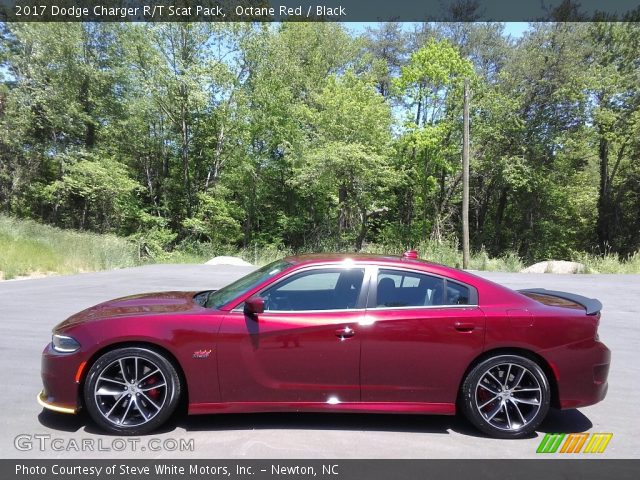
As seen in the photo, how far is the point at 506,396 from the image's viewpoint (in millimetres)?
4008

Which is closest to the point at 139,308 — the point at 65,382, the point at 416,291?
the point at 65,382

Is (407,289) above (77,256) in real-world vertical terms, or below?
above

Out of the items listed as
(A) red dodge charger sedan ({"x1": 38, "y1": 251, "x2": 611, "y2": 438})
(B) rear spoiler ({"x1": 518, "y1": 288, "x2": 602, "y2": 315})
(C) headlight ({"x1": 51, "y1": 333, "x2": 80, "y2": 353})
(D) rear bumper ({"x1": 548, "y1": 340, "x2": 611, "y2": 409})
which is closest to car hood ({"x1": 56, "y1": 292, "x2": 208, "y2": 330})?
(A) red dodge charger sedan ({"x1": 38, "y1": 251, "x2": 611, "y2": 438})

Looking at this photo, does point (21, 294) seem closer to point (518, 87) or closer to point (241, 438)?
point (241, 438)

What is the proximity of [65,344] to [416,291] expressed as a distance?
9.53ft

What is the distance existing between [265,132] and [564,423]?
32.3 meters

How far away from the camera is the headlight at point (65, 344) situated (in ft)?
12.4

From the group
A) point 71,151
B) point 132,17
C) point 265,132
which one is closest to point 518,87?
point 265,132

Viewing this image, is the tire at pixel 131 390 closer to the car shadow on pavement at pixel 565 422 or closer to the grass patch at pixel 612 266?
the car shadow on pavement at pixel 565 422

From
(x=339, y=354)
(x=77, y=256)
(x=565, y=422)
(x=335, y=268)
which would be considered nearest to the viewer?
(x=339, y=354)

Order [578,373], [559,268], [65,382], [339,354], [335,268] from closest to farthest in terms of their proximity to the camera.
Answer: [65,382]
[339,354]
[578,373]
[335,268]
[559,268]

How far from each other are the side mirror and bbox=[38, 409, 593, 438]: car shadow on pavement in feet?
3.24
